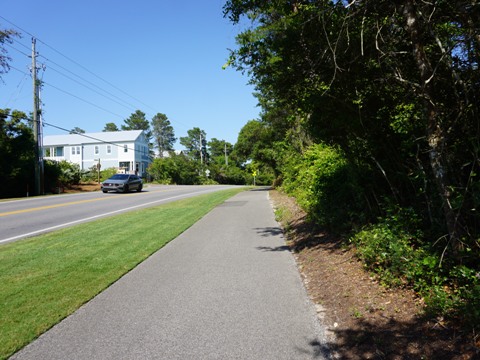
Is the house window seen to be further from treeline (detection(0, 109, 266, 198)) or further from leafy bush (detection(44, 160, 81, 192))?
leafy bush (detection(44, 160, 81, 192))

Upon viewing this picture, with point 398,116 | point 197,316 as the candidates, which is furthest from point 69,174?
point 398,116

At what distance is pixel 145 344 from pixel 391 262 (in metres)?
3.15

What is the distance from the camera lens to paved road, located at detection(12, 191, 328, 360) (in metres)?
3.78

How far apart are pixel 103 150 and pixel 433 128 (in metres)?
70.0

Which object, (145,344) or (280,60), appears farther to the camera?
(280,60)

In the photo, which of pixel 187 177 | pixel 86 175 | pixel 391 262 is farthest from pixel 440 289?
pixel 187 177

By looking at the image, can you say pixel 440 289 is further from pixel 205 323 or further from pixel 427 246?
pixel 205 323

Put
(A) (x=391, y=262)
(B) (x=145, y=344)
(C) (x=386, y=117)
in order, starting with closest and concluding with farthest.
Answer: (B) (x=145, y=344)
(A) (x=391, y=262)
(C) (x=386, y=117)

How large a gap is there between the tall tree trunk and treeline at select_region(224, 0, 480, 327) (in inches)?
0.5

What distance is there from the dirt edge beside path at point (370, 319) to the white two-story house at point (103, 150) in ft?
208

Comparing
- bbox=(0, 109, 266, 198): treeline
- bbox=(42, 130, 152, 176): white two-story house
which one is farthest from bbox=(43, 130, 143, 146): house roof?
bbox=(0, 109, 266, 198): treeline

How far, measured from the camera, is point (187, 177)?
69.2m

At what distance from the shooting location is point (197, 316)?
463 cm

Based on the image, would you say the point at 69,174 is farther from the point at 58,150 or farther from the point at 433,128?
the point at 433,128
